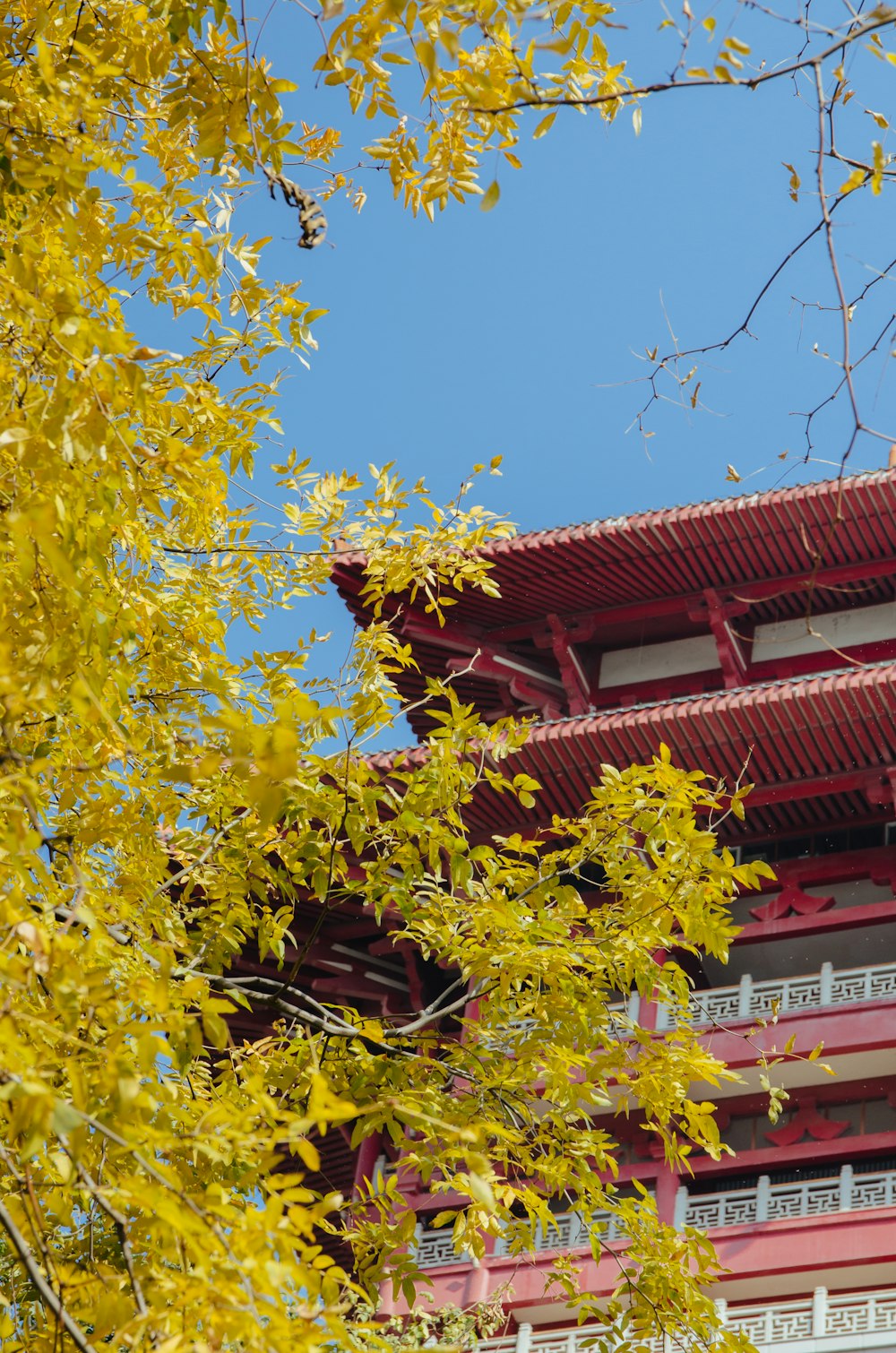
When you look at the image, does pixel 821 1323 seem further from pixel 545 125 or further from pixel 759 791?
pixel 545 125

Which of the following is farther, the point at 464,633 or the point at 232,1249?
the point at 464,633

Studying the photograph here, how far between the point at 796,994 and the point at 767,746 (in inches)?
84.4

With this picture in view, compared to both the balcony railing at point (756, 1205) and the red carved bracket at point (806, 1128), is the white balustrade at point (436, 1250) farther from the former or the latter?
the red carved bracket at point (806, 1128)

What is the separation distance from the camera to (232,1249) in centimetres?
330

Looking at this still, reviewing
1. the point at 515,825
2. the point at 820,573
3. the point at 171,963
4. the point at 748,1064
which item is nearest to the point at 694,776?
the point at 171,963

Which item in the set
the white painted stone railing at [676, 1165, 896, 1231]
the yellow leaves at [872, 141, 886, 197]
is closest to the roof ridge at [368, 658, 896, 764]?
the white painted stone railing at [676, 1165, 896, 1231]

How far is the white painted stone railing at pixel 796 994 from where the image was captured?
1306 cm

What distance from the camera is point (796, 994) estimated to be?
13.3 meters

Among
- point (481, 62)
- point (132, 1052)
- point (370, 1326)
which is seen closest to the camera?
point (132, 1052)

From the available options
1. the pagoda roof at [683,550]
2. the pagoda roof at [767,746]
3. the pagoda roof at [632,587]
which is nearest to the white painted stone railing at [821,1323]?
the pagoda roof at [767,746]

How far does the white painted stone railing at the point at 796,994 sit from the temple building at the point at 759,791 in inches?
1.2

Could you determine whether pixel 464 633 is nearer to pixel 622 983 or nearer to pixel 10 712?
pixel 622 983

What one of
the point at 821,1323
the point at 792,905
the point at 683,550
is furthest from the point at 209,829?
the point at 683,550

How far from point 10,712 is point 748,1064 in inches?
420
